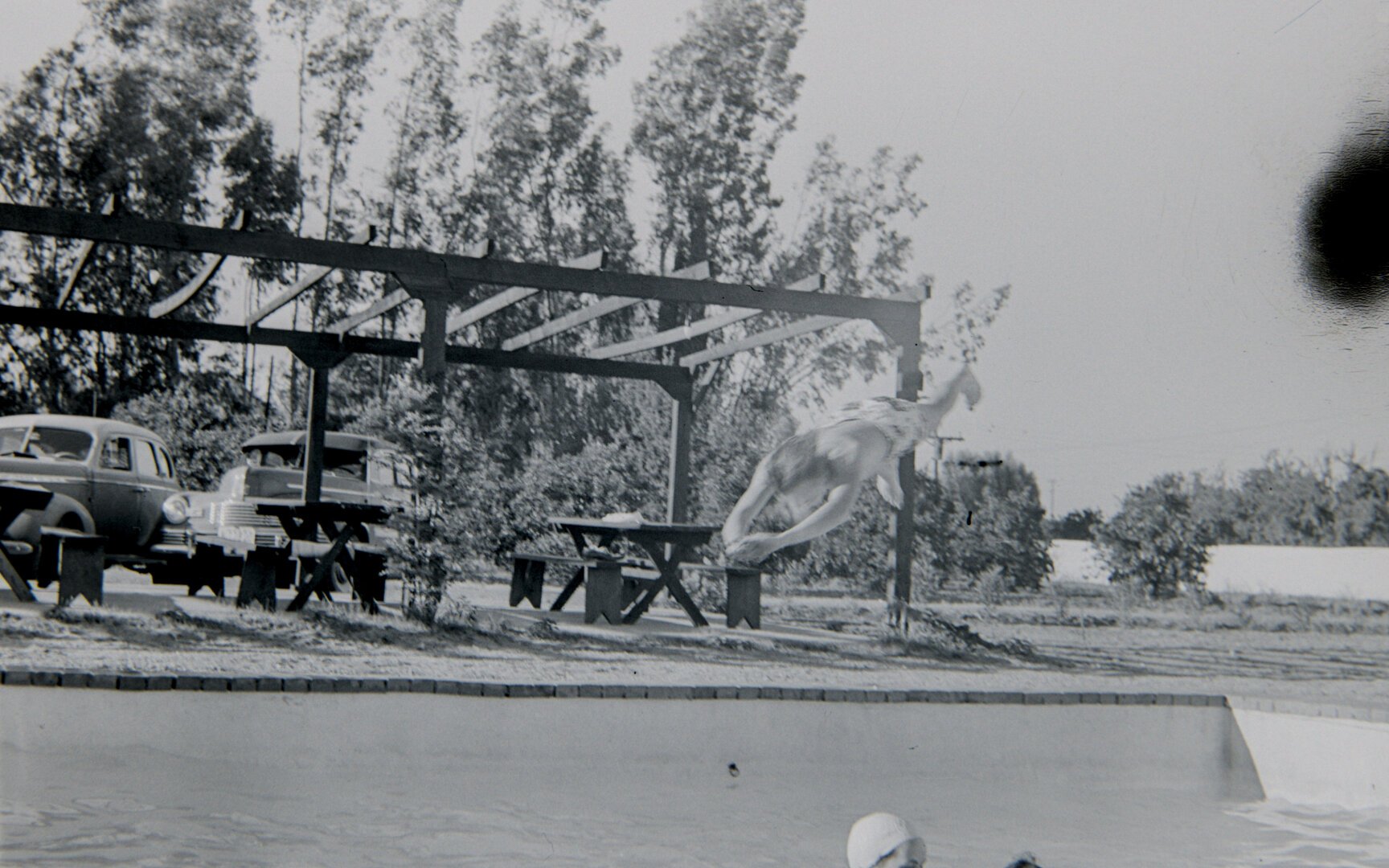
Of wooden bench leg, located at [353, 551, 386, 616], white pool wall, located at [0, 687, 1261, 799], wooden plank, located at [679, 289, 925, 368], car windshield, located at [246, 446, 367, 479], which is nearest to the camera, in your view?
white pool wall, located at [0, 687, 1261, 799]

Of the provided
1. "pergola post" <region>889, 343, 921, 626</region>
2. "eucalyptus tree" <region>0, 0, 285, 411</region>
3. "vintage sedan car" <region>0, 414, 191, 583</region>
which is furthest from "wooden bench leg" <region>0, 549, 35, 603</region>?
"eucalyptus tree" <region>0, 0, 285, 411</region>

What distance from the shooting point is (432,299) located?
8.91 metres

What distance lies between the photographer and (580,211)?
63.5ft

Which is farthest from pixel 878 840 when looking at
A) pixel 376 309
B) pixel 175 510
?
pixel 175 510

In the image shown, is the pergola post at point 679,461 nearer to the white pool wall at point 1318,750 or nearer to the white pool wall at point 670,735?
the white pool wall at point 670,735

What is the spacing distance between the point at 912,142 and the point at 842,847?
1392cm

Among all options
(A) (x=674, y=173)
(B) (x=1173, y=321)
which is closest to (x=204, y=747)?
(B) (x=1173, y=321)

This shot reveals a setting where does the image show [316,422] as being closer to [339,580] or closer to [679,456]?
[339,580]

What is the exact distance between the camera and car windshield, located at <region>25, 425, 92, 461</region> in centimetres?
1053

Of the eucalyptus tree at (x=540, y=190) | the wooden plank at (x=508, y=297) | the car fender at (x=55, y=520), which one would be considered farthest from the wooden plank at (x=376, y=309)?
the eucalyptus tree at (x=540, y=190)

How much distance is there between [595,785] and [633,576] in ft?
16.3

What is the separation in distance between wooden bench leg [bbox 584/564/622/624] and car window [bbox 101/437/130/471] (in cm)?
425

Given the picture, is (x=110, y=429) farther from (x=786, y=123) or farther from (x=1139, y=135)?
(x=786, y=123)

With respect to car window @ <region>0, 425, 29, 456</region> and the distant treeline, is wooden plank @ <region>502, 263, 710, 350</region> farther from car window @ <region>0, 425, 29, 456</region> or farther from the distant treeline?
the distant treeline
